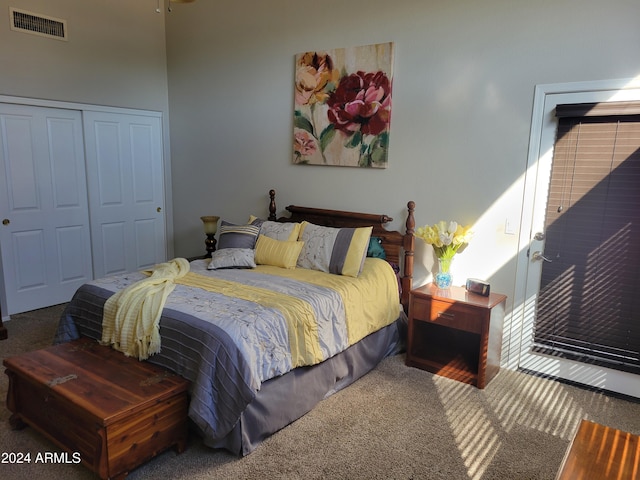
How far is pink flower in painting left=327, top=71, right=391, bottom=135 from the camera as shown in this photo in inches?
145

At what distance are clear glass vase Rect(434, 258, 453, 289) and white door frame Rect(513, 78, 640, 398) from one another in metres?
0.47

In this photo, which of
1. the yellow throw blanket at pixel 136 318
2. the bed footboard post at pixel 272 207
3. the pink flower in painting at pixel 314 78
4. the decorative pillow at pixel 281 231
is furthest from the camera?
the bed footboard post at pixel 272 207

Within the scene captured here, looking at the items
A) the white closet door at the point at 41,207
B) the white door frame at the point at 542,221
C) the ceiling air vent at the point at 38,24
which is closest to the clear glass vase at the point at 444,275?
the white door frame at the point at 542,221

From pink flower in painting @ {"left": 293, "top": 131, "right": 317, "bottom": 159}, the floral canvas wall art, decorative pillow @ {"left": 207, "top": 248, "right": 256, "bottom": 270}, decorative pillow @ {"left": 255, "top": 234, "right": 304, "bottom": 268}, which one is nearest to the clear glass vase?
the floral canvas wall art

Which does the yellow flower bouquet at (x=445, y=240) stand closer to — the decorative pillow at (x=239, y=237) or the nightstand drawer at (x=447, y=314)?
the nightstand drawer at (x=447, y=314)

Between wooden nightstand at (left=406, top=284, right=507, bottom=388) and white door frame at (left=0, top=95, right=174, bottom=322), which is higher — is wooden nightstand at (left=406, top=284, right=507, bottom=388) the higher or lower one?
the lower one

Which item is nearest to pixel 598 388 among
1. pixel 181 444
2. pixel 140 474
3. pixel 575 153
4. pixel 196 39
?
pixel 575 153

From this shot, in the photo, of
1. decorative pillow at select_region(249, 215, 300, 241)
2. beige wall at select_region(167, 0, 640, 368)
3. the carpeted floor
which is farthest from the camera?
decorative pillow at select_region(249, 215, 300, 241)

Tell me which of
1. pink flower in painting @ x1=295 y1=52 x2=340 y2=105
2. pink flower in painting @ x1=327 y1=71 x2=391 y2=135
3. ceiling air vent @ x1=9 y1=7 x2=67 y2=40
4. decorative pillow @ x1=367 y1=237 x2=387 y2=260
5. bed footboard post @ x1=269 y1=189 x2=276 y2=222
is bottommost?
decorative pillow @ x1=367 y1=237 x2=387 y2=260

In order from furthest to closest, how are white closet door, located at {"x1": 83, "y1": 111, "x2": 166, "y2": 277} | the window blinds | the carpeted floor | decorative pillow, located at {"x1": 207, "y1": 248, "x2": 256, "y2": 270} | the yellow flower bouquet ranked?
white closet door, located at {"x1": 83, "y1": 111, "x2": 166, "y2": 277}, decorative pillow, located at {"x1": 207, "y1": 248, "x2": 256, "y2": 270}, the yellow flower bouquet, the window blinds, the carpeted floor

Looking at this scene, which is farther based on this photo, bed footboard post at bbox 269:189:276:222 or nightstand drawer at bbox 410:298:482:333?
bed footboard post at bbox 269:189:276:222

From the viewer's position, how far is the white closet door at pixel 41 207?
4.14 m

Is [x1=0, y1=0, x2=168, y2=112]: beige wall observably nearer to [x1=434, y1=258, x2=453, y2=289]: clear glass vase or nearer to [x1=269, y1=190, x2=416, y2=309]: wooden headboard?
[x1=269, y1=190, x2=416, y2=309]: wooden headboard

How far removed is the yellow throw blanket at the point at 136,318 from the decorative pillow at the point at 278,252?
92 cm
